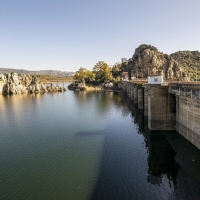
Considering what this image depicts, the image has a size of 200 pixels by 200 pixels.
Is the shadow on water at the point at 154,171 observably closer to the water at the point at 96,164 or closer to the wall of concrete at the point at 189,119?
the water at the point at 96,164

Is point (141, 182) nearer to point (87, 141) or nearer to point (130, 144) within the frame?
point (130, 144)

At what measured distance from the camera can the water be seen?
16719 mm

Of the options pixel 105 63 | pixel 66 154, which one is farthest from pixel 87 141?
pixel 105 63

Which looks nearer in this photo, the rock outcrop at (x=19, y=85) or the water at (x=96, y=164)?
the water at (x=96, y=164)

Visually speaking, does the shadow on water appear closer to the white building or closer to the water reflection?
the water reflection

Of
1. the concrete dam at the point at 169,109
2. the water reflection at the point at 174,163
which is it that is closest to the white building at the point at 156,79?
the concrete dam at the point at 169,109

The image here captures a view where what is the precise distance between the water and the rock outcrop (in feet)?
301

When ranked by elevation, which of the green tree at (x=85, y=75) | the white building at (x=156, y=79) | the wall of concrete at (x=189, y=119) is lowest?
the wall of concrete at (x=189, y=119)

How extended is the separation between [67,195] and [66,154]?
353 inches

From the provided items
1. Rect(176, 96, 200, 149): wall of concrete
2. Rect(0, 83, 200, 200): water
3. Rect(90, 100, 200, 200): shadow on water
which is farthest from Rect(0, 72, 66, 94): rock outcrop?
Rect(176, 96, 200, 149): wall of concrete

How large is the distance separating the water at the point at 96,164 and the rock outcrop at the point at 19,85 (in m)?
91.7

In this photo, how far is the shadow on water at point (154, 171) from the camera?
16.3m

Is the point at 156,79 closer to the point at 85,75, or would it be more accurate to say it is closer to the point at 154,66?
the point at 154,66

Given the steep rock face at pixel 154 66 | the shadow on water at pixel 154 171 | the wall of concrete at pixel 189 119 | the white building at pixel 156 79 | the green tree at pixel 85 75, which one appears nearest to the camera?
the shadow on water at pixel 154 171
